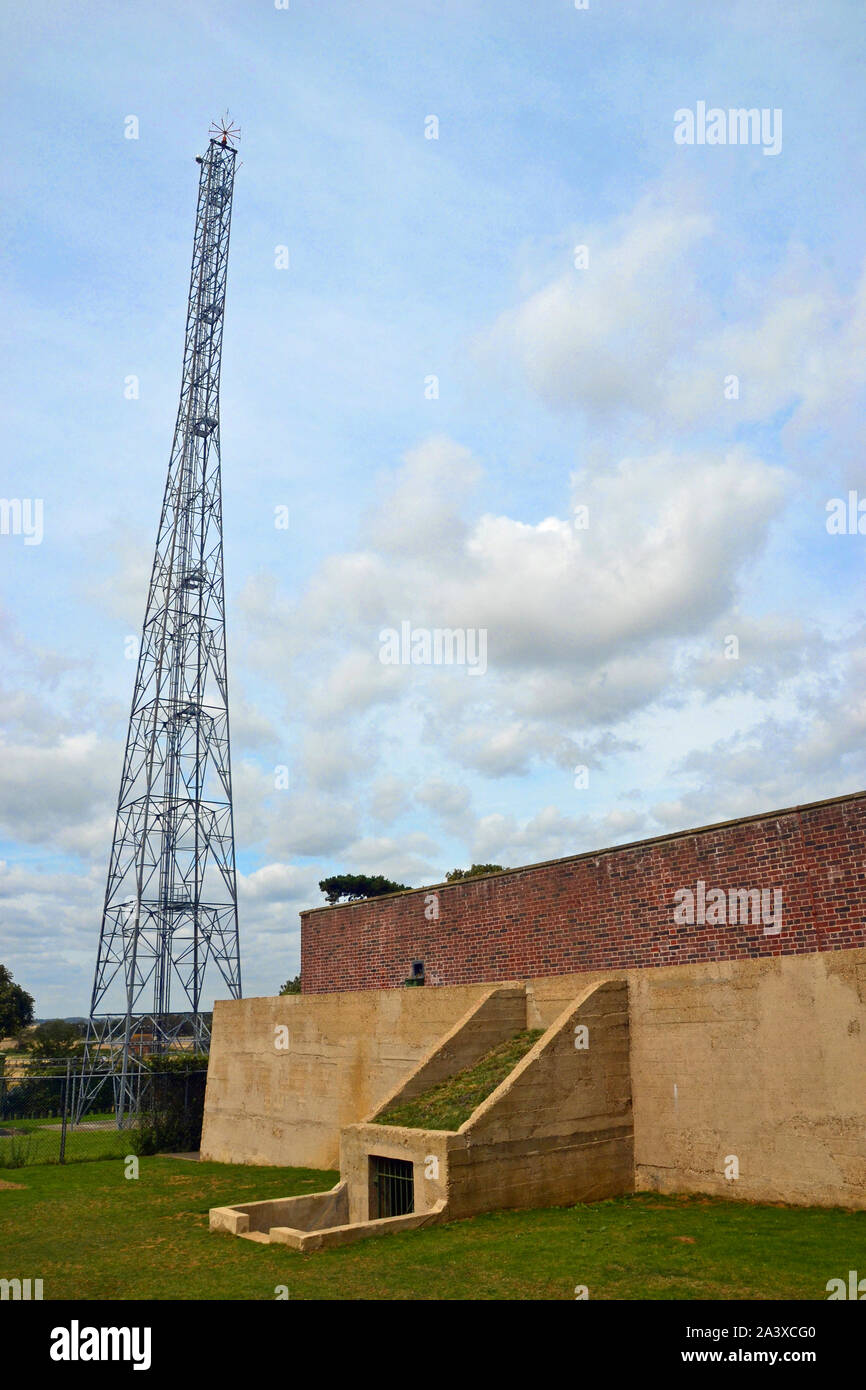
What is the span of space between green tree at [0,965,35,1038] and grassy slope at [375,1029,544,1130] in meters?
51.7

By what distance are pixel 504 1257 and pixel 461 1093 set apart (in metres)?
4.20

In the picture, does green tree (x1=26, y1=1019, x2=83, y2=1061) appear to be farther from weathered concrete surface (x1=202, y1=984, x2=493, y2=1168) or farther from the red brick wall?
the red brick wall

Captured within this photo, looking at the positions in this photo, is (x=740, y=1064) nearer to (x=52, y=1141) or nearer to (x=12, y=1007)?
(x=52, y=1141)

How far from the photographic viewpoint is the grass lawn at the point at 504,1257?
29.7ft

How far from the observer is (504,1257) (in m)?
10.1

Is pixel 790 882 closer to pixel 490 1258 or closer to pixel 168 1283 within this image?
pixel 490 1258

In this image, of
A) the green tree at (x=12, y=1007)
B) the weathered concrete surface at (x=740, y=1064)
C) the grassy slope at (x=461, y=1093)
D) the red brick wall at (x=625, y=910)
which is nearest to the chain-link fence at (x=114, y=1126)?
the red brick wall at (x=625, y=910)

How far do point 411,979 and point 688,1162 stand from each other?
11311 millimetres

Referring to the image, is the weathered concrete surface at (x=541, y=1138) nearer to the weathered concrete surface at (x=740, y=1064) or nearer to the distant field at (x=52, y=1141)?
the weathered concrete surface at (x=740, y=1064)

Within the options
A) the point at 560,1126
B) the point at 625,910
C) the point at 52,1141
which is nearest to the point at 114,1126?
the point at 52,1141

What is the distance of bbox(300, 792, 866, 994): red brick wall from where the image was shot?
14.7 m
